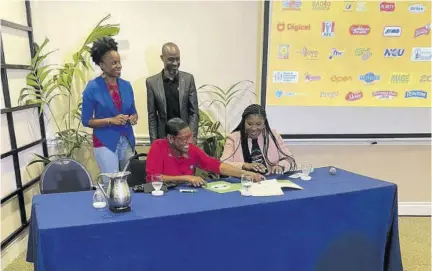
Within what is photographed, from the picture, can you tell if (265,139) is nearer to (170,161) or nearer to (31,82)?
(170,161)

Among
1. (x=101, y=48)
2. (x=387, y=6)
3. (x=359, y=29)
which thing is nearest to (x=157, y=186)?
(x=101, y=48)

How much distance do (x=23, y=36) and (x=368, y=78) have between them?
295 centimetres

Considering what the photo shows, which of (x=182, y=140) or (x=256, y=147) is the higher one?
(x=182, y=140)

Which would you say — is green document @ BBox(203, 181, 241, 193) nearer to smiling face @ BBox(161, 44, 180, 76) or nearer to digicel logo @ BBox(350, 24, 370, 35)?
smiling face @ BBox(161, 44, 180, 76)

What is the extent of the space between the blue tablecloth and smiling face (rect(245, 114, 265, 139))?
419 mm

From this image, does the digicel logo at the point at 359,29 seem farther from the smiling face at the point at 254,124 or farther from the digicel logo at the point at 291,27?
the smiling face at the point at 254,124

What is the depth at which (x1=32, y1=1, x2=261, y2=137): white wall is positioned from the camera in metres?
2.88

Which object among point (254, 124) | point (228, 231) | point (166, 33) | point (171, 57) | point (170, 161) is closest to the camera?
point (228, 231)

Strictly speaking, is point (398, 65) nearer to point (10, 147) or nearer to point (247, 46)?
point (247, 46)

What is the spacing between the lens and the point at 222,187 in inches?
72.5

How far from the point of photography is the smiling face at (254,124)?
84.7 inches

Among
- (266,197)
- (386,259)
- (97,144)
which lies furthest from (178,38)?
(386,259)

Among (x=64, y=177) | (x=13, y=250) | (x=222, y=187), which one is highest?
(x=222, y=187)

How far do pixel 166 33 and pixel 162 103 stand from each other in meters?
0.77
